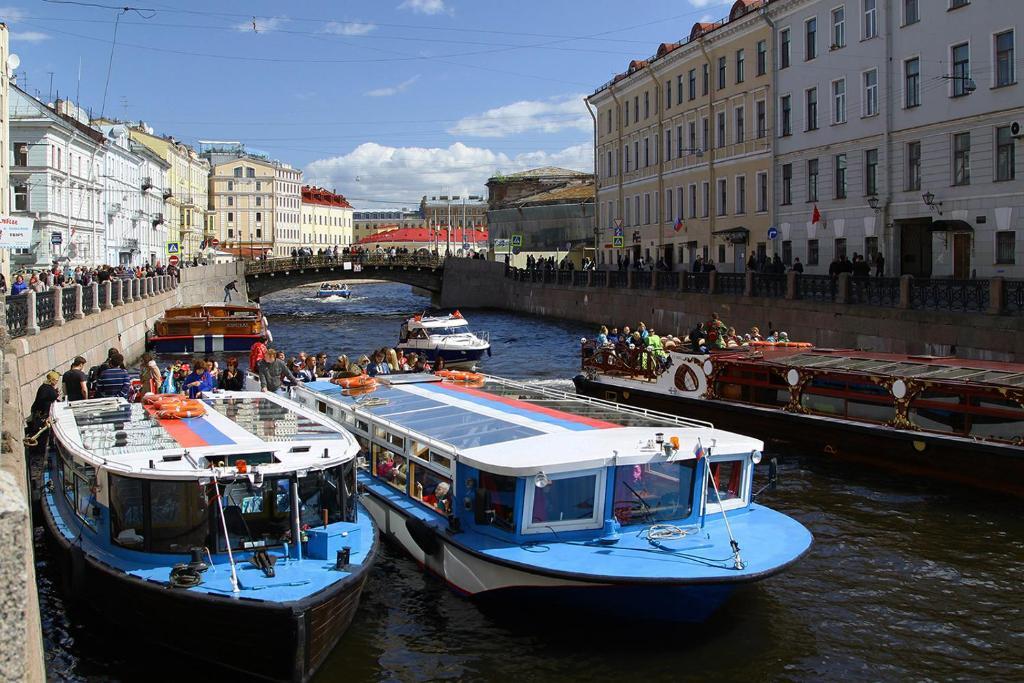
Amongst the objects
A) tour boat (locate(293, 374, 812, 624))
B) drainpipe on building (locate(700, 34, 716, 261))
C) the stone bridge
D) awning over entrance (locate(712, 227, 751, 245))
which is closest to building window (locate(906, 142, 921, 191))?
awning over entrance (locate(712, 227, 751, 245))

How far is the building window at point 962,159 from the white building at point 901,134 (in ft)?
0.11

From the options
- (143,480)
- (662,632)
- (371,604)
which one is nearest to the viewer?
(143,480)

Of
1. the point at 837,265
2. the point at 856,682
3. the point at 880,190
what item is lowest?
the point at 856,682

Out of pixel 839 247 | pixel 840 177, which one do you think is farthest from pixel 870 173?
pixel 839 247

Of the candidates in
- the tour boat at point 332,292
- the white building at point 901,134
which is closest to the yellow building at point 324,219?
the tour boat at point 332,292

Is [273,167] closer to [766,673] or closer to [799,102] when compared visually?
[799,102]

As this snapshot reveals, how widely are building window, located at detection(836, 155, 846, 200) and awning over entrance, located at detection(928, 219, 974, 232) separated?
20.7 feet

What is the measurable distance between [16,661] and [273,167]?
13764cm

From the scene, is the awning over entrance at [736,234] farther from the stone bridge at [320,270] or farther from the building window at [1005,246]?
the stone bridge at [320,270]

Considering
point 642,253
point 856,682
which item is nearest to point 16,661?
point 856,682

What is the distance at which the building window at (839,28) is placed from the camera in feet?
115

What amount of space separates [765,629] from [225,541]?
205 inches

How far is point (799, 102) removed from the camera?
38812 mm

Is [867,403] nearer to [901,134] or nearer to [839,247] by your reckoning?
[901,134]
